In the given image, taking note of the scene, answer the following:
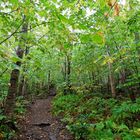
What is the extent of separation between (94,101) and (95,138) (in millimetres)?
6626

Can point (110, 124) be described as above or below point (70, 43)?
below

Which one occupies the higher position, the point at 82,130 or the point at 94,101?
the point at 94,101

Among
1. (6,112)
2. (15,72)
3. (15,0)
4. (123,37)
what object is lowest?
(6,112)

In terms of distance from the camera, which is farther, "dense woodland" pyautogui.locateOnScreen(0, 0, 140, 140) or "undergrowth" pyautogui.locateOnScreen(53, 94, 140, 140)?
"undergrowth" pyautogui.locateOnScreen(53, 94, 140, 140)

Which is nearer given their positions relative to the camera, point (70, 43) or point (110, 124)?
point (70, 43)

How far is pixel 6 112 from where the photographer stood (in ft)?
29.7

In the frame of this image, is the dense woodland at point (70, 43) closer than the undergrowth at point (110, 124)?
Yes

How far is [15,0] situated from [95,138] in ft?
18.4

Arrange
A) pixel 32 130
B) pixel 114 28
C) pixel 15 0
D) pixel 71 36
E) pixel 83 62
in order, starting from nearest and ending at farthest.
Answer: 1. pixel 15 0
2. pixel 71 36
3. pixel 32 130
4. pixel 114 28
5. pixel 83 62

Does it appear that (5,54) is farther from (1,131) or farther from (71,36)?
(1,131)

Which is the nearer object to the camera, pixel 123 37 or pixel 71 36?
pixel 71 36

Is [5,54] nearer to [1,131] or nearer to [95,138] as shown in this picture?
[95,138]

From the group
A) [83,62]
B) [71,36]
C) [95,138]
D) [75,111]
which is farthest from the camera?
[83,62]

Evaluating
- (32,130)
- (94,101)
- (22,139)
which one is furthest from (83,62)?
(22,139)
